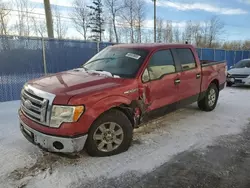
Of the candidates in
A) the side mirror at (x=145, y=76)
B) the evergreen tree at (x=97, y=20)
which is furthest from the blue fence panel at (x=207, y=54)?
the evergreen tree at (x=97, y=20)

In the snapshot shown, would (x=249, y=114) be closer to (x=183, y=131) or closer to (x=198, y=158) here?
(x=183, y=131)

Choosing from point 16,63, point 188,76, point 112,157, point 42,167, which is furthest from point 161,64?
point 16,63

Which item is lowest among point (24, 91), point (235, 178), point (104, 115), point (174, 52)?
point (235, 178)

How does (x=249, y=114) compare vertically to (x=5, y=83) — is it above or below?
below

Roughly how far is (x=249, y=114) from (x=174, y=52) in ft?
9.50

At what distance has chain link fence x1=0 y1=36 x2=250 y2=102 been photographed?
6.79m

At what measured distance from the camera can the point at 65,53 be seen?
318 inches

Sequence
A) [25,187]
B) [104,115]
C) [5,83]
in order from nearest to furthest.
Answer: [25,187] < [104,115] < [5,83]

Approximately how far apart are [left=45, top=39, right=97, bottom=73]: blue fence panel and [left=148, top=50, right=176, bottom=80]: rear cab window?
15.9 ft

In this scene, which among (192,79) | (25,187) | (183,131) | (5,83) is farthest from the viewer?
(5,83)

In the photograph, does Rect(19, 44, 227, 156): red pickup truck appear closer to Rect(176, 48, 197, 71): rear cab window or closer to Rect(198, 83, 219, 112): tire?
Rect(176, 48, 197, 71): rear cab window

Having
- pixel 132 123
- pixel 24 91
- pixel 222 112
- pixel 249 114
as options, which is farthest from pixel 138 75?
pixel 249 114

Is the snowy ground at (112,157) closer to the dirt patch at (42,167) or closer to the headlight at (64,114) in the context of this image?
the dirt patch at (42,167)

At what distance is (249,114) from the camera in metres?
5.69
